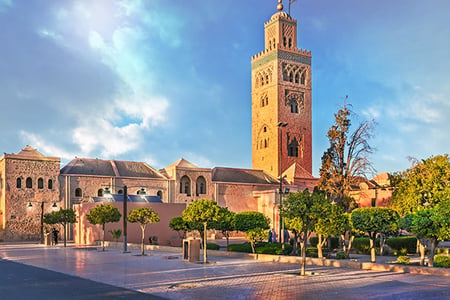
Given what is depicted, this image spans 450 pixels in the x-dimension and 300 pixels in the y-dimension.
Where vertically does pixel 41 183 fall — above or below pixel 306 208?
above

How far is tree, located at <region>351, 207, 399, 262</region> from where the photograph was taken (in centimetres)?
1997

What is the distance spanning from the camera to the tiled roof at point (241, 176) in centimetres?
5481

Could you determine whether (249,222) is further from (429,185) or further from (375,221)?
(429,185)

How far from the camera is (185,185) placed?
51938 millimetres

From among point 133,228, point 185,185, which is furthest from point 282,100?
point 133,228

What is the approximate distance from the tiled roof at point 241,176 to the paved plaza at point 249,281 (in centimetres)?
3470

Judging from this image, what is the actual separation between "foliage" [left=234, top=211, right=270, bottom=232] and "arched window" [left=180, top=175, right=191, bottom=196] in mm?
20324

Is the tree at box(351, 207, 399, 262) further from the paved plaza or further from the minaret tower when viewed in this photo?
the minaret tower

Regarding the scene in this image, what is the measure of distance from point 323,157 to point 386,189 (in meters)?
13.9

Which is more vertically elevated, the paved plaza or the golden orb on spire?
the golden orb on spire

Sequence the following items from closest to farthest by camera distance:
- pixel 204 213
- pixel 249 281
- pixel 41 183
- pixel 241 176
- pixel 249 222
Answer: pixel 249 281 < pixel 204 213 < pixel 249 222 < pixel 41 183 < pixel 241 176

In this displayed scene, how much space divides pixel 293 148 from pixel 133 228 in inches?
1190

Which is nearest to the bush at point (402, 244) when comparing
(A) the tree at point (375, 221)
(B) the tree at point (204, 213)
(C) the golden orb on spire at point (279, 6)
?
(A) the tree at point (375, 221)

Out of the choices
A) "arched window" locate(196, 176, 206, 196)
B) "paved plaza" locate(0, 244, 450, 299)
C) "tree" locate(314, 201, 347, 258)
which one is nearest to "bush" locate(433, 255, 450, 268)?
"paved plaza" locate(0, 244, 450, 299)
